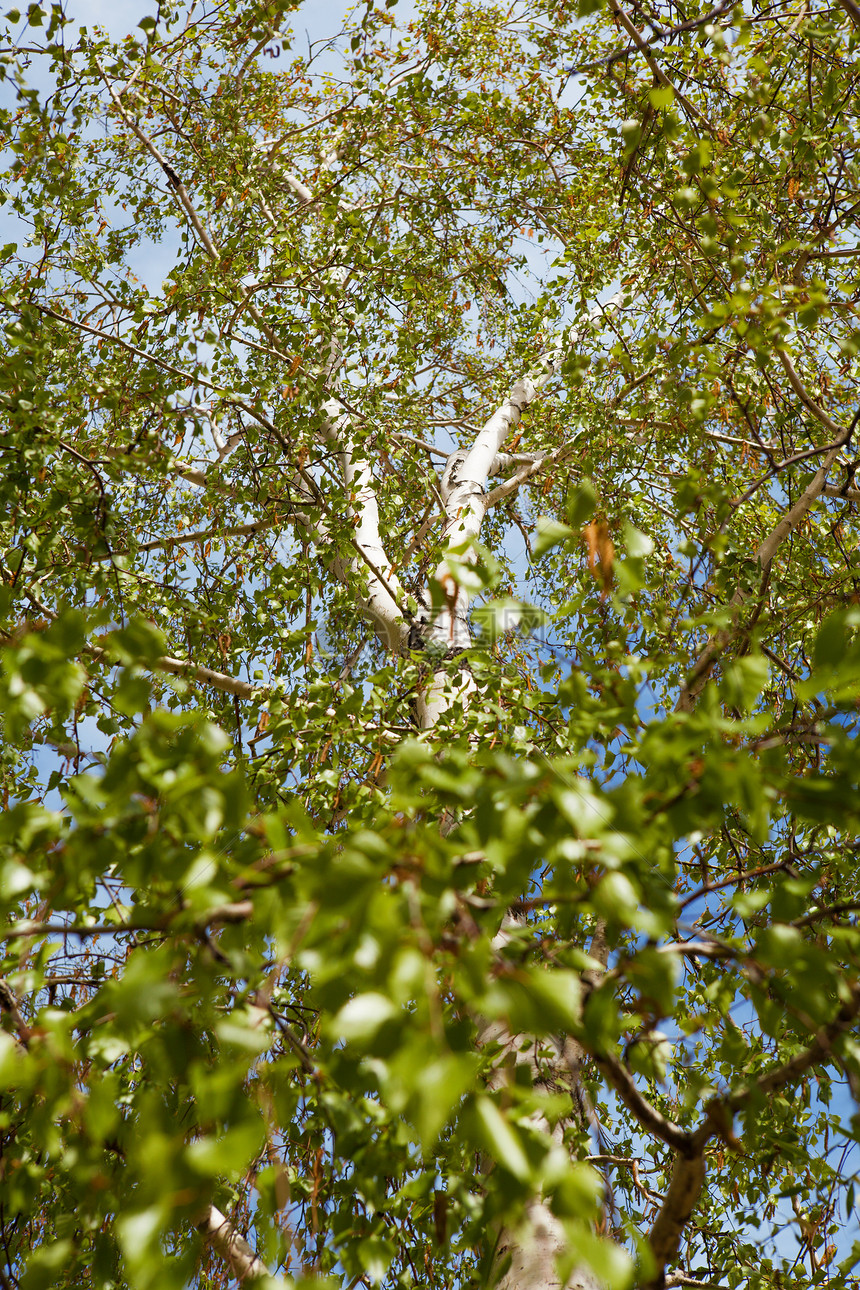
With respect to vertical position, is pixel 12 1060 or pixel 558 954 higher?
pixel 12 1060

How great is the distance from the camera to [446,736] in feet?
7.95

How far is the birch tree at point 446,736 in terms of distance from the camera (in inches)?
36.5

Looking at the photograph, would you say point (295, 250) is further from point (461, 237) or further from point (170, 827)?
point (170, 827)

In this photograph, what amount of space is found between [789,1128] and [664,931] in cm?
197

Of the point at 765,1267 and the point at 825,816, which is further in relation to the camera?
the point at 765,1267

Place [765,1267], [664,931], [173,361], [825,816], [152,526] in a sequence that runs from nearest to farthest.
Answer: [664,931] → [825,816] → [765,1267] → [173,361] → [152,526]

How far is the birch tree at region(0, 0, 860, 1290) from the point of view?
36.5 inches

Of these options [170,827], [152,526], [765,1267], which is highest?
[152,526]

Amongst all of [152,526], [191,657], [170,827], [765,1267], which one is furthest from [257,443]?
[765,1267]

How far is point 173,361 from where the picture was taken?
4.08 m

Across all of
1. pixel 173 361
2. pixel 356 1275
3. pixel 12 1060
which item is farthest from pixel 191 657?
pixel 12 1060

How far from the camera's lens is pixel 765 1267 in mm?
2604

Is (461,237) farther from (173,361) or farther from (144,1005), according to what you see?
(144,1005)

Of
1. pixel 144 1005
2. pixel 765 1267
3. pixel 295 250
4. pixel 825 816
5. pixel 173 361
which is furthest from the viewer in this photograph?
pixel 173 361
